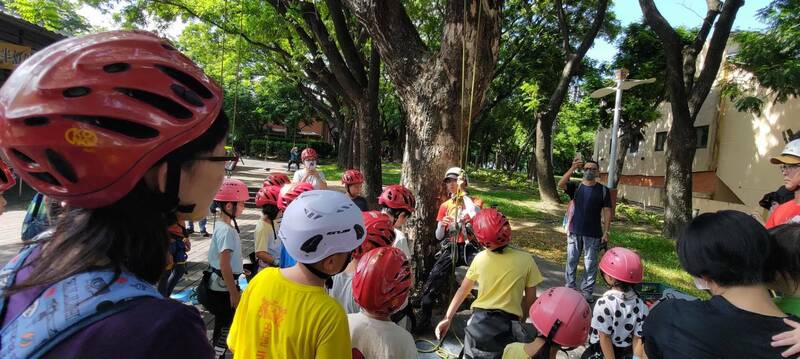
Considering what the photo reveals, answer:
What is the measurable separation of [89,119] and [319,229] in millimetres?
1162

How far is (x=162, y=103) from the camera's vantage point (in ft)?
3.54

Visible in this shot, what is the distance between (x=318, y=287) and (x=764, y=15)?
38.0 feet

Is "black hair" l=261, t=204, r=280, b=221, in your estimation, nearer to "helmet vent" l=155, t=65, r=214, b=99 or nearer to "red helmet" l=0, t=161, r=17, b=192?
"red helmet" l=0, t=161, r=17, b=192

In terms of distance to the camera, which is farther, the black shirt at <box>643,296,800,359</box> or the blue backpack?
the black shirt at <box>643,296,800,359</box>

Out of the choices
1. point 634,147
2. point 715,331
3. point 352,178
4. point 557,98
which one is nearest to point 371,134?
point 352,178

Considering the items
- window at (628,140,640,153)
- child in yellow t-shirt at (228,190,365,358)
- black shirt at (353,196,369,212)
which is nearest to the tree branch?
black shirt at (353,196,369,212)

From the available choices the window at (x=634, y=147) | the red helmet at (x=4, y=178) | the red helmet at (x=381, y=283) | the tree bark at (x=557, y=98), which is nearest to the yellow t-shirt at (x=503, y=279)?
the red helmet at (x=381, y=283)

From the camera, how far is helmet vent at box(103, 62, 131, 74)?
3.37ft

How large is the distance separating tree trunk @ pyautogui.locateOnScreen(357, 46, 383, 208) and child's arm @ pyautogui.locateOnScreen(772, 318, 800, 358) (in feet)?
26.6

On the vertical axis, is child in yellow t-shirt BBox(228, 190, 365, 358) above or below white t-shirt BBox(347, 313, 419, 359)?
above

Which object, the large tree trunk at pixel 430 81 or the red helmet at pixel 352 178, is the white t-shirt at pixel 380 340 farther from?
the red helmet at pixel 352 178

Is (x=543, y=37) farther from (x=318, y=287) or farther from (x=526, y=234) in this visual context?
(x=318, y=287)

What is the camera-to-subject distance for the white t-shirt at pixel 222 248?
356cm

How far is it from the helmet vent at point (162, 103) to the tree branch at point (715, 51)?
11847mm
